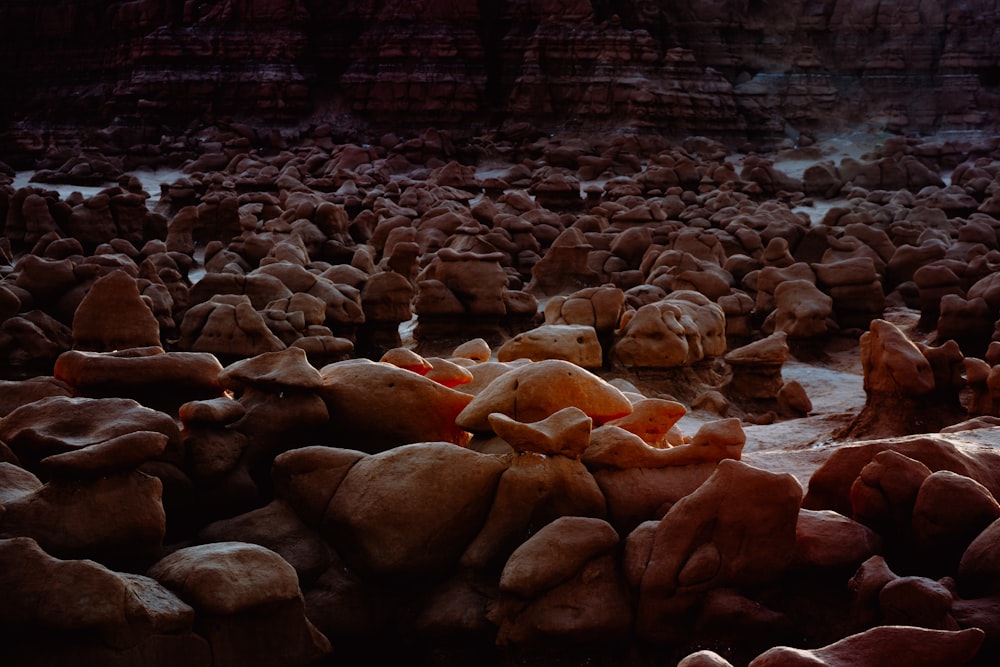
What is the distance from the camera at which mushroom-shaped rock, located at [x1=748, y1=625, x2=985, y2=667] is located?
2.66 meters

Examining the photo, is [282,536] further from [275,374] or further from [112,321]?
[112,321]

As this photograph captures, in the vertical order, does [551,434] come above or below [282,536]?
above

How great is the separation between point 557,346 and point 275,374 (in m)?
3.42

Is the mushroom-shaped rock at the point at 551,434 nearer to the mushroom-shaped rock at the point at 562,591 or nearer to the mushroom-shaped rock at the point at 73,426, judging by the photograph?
the mushroom-shaped rock at the point at 562,591

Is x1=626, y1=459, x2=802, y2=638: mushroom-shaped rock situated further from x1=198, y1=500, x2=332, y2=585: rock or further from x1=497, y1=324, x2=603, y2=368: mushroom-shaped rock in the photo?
x1=497, y1=324, x2=603, y2=368: mushroom-shaped rock

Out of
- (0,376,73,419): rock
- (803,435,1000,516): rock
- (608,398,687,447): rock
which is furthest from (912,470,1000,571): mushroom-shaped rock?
(0,376,73,419): rock

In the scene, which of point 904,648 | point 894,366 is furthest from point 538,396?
point 894,366

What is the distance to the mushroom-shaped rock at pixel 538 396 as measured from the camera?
4.38 meters

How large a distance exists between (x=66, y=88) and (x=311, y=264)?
21.2 m

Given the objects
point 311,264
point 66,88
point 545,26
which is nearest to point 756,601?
point 311,264

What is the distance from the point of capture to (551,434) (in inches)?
153

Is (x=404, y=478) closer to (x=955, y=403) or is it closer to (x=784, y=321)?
(x=955, y=403)

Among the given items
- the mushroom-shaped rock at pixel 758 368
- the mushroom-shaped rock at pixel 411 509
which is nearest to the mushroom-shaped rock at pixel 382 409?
the mushroom-shaped rock at pixel 411 509

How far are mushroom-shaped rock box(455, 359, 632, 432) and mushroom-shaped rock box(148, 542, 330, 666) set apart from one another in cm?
125
